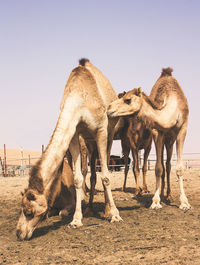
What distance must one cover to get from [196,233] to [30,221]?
97.4 inches

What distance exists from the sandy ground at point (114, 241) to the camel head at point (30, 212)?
0.16 m

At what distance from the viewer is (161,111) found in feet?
22.5

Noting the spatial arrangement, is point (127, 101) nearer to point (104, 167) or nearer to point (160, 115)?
point (160, 115)

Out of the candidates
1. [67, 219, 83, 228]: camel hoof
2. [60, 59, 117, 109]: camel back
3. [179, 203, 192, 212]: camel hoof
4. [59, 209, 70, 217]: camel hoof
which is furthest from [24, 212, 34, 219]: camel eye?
[179, 203, 192, 212]: camel hoof

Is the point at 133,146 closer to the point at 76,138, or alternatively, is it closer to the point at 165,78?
the point at 165,78

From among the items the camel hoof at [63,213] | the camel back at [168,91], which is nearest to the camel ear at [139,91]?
the camel back at [168,91]

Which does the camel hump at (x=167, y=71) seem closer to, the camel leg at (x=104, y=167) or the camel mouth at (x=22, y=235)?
the camel leg at (x=104, y=167)

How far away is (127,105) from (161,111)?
0.89 metres

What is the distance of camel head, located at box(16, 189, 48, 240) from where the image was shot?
476cm

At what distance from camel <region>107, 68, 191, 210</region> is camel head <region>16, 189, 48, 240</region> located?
2.23 m

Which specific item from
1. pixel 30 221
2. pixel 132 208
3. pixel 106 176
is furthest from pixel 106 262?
pixel 132 208

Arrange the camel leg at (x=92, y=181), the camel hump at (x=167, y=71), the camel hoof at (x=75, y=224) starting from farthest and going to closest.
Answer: the camel hump at (x=167, y=71) → the camel leg at (x=92, y=181) → the camel hoof at (x=75, y=224)

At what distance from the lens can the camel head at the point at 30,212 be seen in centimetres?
476

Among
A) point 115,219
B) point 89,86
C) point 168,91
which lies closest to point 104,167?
point 115,219
